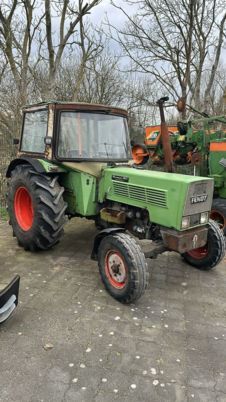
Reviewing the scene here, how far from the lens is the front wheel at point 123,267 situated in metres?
3.32

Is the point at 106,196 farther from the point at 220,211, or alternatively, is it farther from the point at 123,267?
the point at 220,211

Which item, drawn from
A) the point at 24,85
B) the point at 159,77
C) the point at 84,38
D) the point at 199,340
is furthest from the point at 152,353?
the point at 159,77

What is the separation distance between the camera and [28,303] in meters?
3.41

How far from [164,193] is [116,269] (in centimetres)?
97

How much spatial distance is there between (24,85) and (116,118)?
15.4 ft

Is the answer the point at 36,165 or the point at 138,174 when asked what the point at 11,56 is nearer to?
the point at 36,165

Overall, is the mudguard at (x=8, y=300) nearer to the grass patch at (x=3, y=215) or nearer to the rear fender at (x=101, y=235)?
the rear fender at (x=101, y=235)

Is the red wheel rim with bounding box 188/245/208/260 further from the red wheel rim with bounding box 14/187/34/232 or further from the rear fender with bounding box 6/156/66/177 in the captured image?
the red wheel rim with bounding box 14/187/34/232

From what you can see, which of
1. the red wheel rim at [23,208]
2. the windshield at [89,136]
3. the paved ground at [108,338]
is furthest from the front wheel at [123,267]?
the red wheel rim at [23,208]

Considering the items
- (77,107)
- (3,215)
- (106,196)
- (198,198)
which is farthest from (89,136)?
(3,215)

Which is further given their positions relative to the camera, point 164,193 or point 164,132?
point 164,132

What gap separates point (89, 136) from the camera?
4.40 meters

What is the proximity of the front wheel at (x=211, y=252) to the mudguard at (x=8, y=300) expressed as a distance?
94.4 inches

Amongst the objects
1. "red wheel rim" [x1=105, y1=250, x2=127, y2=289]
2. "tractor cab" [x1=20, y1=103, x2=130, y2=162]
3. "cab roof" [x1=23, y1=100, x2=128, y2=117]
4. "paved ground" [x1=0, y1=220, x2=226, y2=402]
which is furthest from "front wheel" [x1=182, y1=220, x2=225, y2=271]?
"cab roof" [x1=23, y1=100, x2=128, y2=117]
